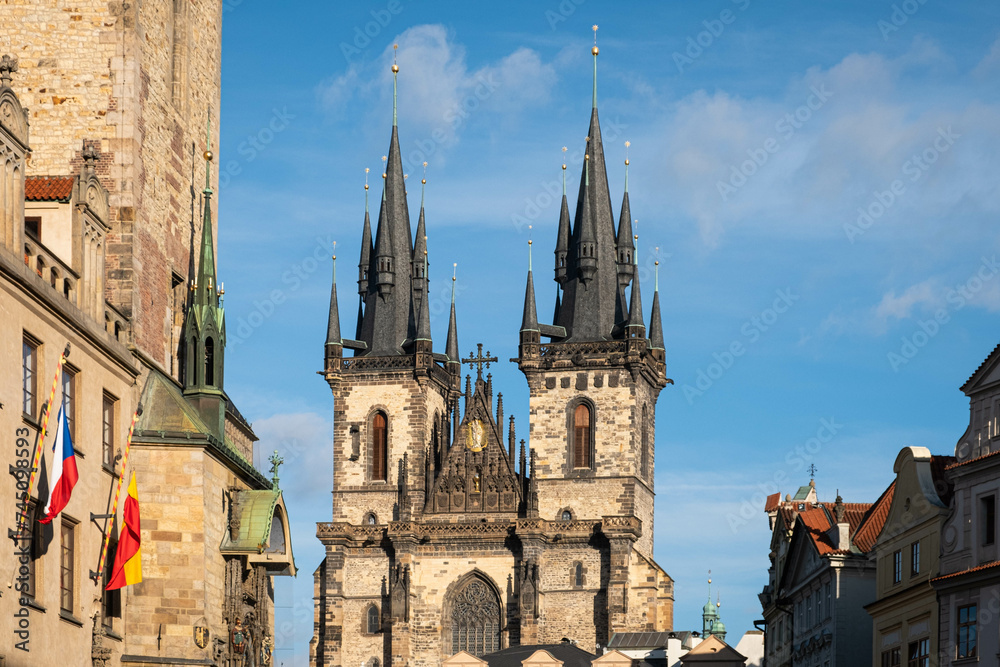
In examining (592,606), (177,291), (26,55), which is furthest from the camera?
(592,606)

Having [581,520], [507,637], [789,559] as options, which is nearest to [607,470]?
[581,520]

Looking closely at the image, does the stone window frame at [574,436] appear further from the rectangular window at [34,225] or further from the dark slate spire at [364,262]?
the rectangular window at [34,225]

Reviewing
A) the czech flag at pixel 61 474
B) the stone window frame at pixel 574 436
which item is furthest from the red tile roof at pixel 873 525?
the stone window frame at pixel 574 436

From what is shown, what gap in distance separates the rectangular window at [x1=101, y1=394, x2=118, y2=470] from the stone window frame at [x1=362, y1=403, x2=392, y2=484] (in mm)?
63452

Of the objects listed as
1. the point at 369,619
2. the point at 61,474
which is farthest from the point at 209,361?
the point at 369,619

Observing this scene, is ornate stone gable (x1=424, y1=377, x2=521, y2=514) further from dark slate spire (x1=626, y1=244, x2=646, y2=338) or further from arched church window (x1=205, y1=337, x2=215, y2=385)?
arched church window (x1=205, y1=337, x2=215, y2=385)

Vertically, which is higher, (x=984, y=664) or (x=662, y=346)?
(x=662, y=346)

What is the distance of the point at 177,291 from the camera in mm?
32531

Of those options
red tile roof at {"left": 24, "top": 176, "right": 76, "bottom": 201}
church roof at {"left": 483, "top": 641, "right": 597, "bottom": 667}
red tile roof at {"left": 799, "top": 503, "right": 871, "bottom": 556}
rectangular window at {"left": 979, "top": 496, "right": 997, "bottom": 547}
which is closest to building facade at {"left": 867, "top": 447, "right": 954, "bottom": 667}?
rectangular window at {"left": 979, "top": 496, "right": 997, "bottom": 547}

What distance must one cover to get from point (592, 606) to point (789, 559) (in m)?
32.3

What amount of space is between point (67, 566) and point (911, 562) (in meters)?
19.6

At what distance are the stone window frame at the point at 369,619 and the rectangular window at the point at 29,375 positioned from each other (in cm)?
6477

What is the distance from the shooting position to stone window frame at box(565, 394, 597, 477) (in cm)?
8725

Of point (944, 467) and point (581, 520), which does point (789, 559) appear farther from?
point (581, 520)
